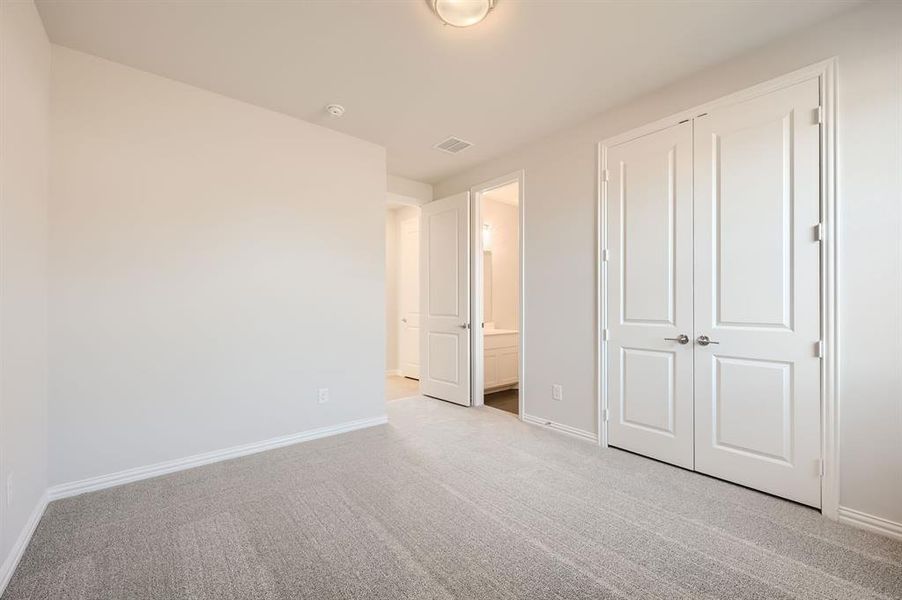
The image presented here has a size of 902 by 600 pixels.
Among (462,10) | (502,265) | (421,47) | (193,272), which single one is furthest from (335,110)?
(502,265)

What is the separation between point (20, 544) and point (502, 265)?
5.26 meters

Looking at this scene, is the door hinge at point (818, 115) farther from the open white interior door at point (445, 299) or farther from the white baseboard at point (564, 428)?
the open white interior door at point (445, 299)

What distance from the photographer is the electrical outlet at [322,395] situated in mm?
3398

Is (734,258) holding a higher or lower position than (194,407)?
higher

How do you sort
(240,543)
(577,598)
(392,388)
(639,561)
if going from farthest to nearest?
(392,388) < (240,543) < (639,561) < (577,598)

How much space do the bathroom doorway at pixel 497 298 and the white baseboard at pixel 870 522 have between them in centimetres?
229

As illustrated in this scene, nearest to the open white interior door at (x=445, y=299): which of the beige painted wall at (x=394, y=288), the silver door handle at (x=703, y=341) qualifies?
the beige painted wall at (x=394, y=288)

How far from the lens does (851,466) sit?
208cm

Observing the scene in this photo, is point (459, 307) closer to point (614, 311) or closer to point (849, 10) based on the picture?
point (614, 311)

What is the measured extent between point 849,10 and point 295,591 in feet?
12.7

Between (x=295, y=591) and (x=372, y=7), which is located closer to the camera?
(x=295, y=591)

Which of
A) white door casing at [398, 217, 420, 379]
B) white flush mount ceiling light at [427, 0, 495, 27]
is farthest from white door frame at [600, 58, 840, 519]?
white door casing at [398, 217, 420, 379]

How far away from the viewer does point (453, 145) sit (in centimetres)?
382

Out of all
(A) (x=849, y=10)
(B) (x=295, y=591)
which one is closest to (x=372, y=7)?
(A) (x=849, y=10)
